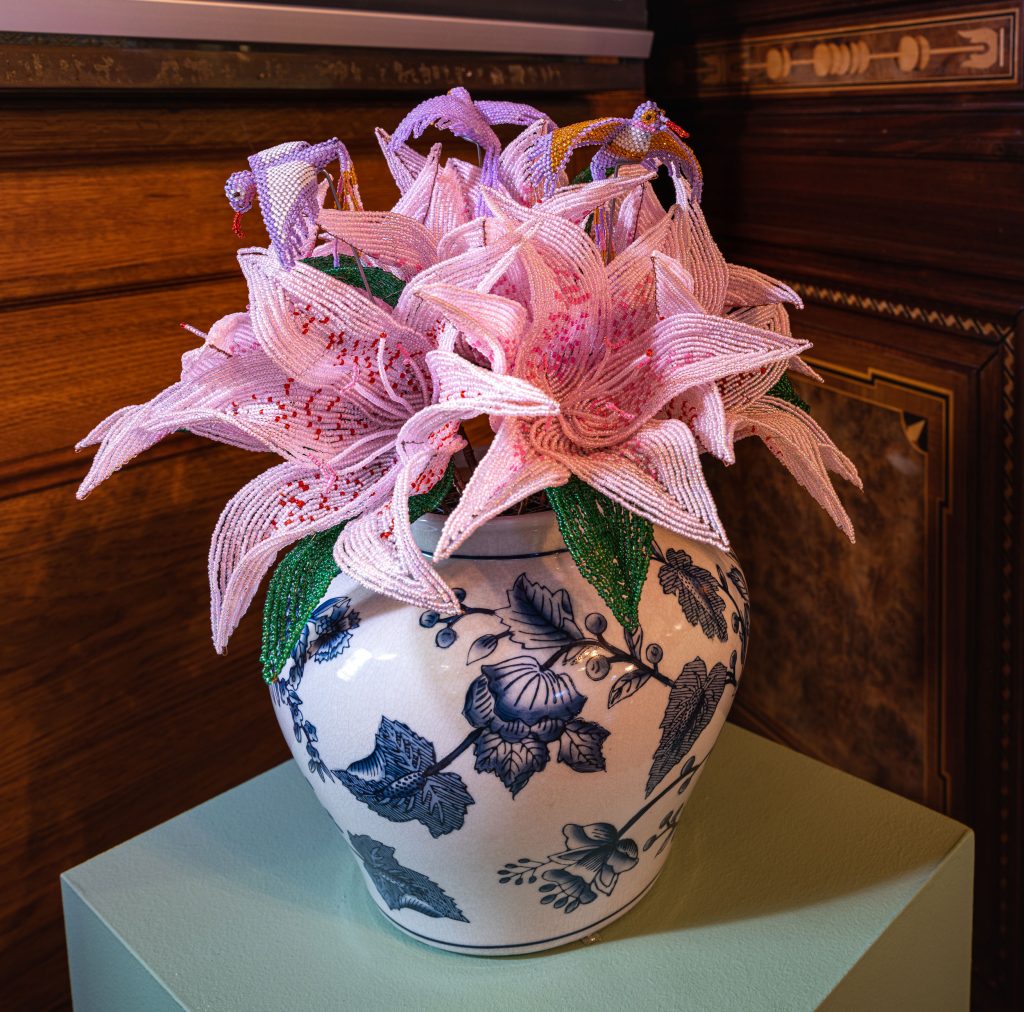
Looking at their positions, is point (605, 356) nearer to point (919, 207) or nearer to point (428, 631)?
point (428, 631)

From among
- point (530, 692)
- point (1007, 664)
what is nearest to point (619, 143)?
point (530, 692)

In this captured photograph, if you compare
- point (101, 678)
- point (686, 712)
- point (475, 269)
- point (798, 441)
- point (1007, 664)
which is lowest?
→ point (1007, 664)

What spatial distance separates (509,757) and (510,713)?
0.07ft

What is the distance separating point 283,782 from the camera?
0.74m

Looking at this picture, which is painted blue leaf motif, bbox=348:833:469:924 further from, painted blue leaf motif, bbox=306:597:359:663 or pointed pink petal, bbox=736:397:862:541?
pointed pink petal, bbox=736:397:862:541

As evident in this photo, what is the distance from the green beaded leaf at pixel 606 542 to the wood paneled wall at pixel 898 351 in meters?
0.50

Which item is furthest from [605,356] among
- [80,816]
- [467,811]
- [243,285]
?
[80,816]

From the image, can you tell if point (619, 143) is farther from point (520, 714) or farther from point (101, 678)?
point (101, 678)

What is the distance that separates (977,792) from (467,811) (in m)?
0.64

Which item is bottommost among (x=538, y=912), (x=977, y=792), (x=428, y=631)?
(x=977, y=792)

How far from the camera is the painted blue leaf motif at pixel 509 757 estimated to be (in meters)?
0.48

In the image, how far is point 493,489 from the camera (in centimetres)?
43

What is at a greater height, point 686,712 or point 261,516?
point 261,516

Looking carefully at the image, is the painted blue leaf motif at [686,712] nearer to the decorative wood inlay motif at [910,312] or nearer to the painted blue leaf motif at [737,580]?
the painted blue leaf motif at [737,580]
